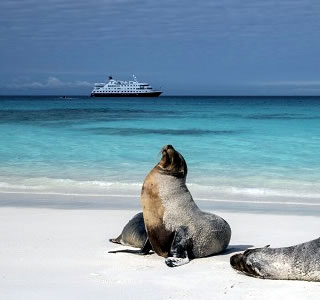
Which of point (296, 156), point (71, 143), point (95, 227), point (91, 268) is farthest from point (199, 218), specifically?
point (71, 143)

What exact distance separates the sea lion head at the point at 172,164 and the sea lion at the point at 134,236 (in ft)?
2.37

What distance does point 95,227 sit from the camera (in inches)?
292

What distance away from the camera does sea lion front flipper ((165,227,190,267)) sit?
18.3 ft

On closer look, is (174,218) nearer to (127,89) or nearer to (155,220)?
(155,220)

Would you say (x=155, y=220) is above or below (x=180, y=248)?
above

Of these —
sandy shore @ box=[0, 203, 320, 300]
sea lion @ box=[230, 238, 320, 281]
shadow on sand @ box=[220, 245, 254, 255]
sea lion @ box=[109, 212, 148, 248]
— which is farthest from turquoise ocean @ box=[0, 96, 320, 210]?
sea lion @ box=[230, 238, 320, 281]

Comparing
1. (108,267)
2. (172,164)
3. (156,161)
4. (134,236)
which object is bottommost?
(108,267)

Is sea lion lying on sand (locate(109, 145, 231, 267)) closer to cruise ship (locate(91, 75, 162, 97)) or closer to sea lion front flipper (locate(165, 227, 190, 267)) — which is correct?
sea lion front flipper (locate(165, 227, 190, 267))

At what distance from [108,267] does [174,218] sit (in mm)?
709

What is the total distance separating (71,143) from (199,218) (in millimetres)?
17173

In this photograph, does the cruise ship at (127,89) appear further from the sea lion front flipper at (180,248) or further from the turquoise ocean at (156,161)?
the sea lion front flipper at (180,248)

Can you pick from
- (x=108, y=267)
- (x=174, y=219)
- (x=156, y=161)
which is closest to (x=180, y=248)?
(x=174, y=219)

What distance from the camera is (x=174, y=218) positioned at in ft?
19.0

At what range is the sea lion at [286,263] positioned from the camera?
196 inches
